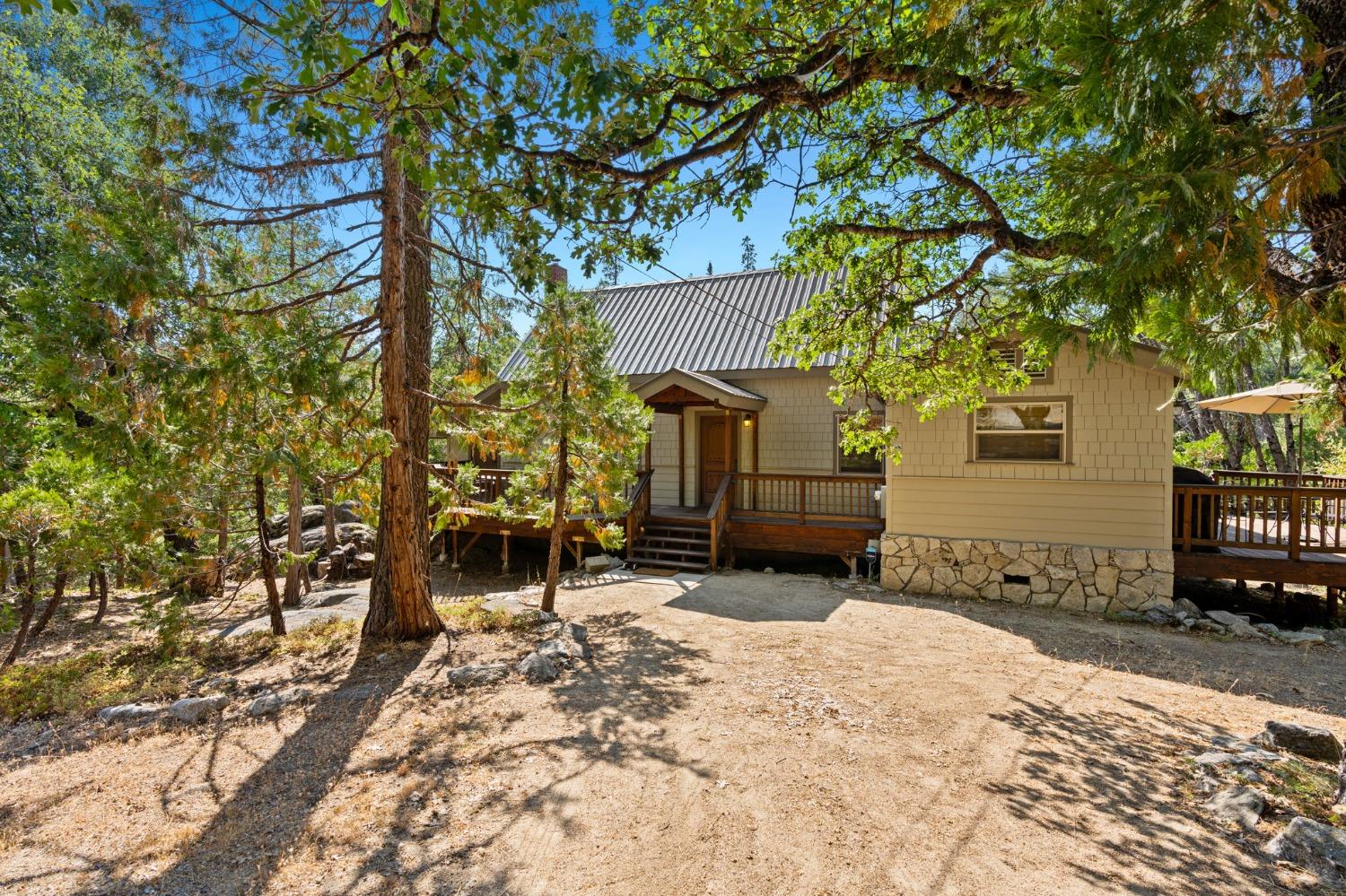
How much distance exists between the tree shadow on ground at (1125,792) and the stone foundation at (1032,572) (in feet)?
13.7

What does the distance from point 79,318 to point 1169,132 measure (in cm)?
633

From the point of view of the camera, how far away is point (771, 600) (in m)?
8.62

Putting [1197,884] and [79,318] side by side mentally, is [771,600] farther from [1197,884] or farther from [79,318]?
[79,318]

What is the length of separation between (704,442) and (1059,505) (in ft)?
22.2

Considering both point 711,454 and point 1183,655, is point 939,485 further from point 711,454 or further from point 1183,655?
point 711,454

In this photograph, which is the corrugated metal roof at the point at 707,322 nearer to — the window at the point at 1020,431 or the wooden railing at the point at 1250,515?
the window at the point at 1020,431

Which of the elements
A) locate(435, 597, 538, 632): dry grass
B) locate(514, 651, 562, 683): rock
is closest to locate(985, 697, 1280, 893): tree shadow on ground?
locate(514, 651, 562, 683): rock

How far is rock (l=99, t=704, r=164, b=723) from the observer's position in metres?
4.86

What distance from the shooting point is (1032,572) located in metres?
8.94

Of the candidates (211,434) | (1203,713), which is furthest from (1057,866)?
(211,434)

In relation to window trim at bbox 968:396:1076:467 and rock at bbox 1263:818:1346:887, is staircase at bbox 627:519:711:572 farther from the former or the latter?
rock at bbox 1263:818:1346:887

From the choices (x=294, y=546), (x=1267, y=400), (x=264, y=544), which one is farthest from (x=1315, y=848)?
(x=294, y=546)

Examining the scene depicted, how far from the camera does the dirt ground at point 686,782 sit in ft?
9.13

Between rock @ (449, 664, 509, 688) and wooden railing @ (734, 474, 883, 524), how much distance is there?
6282 millimetres
